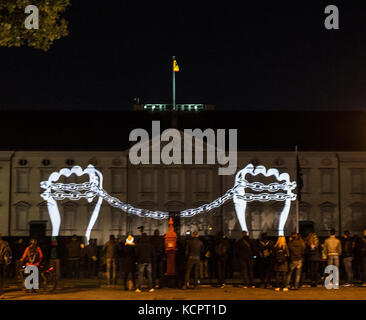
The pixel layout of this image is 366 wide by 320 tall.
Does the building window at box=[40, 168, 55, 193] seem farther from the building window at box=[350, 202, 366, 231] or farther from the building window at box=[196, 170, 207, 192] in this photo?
the building window at box=[350, 202, 366, 231]

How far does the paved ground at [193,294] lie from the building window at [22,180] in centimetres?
2930

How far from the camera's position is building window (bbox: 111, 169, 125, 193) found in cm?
5022

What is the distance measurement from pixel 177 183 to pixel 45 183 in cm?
938

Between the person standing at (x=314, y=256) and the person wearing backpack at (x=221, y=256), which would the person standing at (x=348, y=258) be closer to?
the person standing at (x=314, y=256)

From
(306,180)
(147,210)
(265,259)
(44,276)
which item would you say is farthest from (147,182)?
(44,276)

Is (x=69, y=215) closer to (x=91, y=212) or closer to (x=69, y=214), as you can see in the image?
(x=69, y=214)

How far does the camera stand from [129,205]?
164 ft

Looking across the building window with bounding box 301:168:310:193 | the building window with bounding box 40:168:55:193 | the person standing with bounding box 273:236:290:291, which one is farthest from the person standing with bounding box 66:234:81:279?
the building window with bounding box 301:168:310:193

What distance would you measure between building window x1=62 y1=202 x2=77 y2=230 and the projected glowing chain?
1.52 feet

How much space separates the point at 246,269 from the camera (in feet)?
69.4

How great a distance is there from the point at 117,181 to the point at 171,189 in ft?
12.9

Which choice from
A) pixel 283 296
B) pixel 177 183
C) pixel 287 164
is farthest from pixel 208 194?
pixel 283 296
